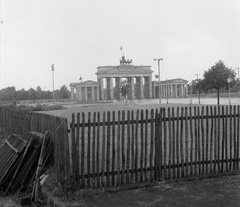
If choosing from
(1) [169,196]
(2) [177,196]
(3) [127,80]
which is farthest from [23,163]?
(3) [127,80]

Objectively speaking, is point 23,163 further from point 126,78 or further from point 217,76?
point 126,78

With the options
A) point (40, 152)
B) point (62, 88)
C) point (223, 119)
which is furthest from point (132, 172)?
point (62, 88)

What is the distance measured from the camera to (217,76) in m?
38.1

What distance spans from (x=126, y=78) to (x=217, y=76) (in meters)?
73.4

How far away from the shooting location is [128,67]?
112125mm

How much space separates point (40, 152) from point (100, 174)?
53.1 inches

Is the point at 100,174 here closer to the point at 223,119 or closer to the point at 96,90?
the point at 223,119

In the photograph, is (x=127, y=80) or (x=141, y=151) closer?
(x=141, y=151)

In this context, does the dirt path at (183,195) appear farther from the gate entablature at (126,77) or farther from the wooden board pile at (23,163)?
the gate entablature at (126,77)

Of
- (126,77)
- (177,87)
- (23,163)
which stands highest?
(126,77)

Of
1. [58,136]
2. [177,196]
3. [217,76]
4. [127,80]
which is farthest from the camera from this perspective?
[127,80]

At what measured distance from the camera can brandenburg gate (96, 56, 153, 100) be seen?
359 feet

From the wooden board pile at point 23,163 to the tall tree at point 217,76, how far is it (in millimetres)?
35791

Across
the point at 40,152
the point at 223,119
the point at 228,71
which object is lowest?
the point at 40,152
